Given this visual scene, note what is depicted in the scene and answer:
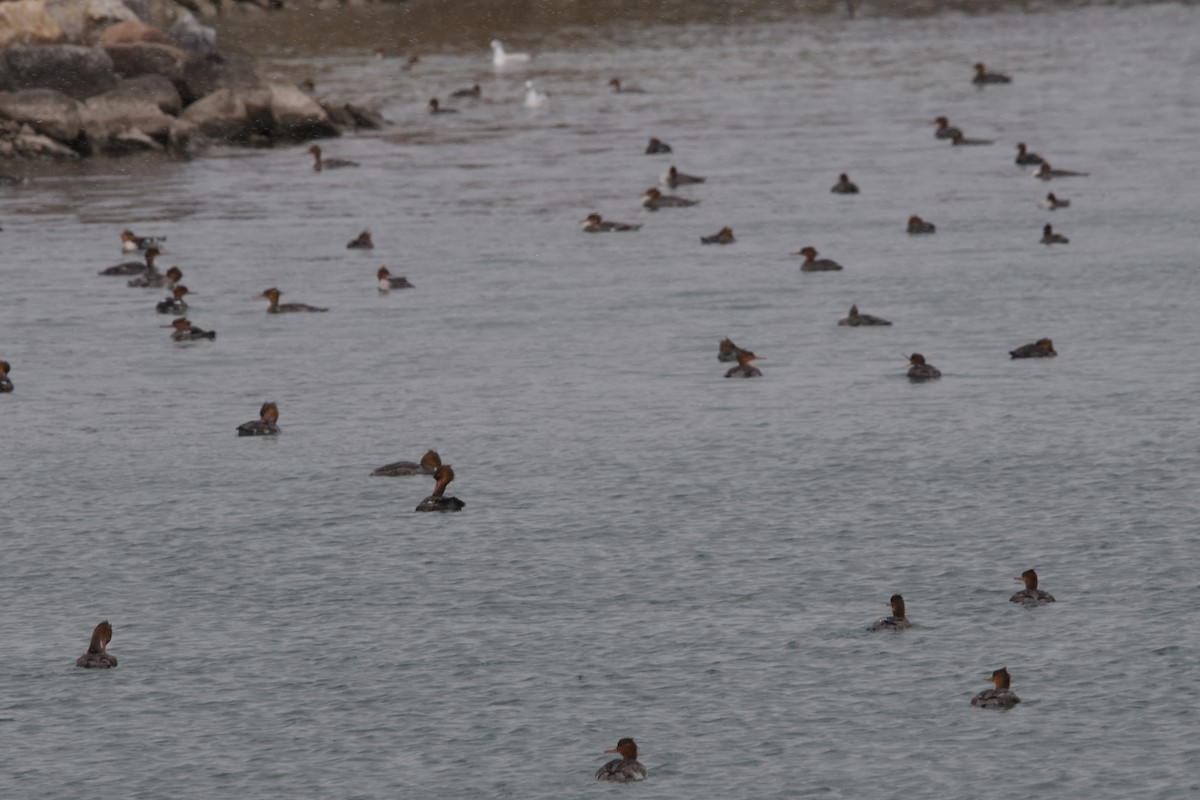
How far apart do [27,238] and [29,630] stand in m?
36.1

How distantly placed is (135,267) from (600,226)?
524 inches

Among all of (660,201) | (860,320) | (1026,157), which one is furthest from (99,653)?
(1026,157)

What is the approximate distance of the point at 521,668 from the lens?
83.3 ft

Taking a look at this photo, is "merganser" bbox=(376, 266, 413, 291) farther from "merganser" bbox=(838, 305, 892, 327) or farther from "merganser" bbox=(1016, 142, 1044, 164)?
"merganser" bbox=(1016, 142, 1044, 164)

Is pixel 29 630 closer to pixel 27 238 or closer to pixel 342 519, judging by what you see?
pixel 342 519

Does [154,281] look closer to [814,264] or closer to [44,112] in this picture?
[814,264]

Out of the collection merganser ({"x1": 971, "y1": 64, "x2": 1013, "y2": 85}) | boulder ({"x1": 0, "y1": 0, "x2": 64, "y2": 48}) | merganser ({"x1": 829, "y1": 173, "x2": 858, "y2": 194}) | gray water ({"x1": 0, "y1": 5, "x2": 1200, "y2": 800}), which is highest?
boulder ({"x1": 0, "y1": 0, "x2": 64, "y2": 48})

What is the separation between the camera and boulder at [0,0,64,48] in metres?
89.2

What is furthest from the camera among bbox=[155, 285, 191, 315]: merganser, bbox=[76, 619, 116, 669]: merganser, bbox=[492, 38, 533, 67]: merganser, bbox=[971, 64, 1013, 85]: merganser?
bbox=[492, 38, 533, 67]: merganser

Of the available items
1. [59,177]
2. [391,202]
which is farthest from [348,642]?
[59,177]

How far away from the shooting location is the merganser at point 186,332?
148ft

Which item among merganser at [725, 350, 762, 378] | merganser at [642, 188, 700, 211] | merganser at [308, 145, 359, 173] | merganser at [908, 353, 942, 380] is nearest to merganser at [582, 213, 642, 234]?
merganser at [642, 188, 700, 211]

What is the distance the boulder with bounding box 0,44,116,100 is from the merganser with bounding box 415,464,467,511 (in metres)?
57.4

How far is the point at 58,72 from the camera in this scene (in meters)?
85.2
